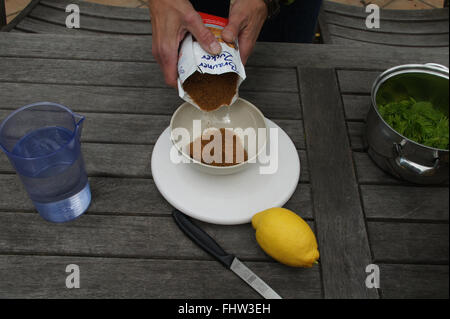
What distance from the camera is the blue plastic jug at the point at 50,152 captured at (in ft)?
2.15

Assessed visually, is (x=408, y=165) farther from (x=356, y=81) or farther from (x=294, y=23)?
(x=294, y=23)

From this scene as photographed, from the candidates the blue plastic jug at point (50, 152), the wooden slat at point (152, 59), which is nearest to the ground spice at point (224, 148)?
the blue plastic jug at point (50, 152)

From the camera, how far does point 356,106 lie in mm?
976

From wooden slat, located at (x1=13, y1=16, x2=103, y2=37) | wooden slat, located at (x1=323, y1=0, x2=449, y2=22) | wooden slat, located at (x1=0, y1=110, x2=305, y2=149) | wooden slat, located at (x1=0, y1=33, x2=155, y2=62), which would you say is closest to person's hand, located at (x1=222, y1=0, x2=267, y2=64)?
wooden slat, located at (x1=0, y1=110, x2=305, y2=149)

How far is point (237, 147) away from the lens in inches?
32.5

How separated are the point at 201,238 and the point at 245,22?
536 mm

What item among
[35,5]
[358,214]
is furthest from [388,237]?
[35,5]

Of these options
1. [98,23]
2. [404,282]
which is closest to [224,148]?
[404,282]

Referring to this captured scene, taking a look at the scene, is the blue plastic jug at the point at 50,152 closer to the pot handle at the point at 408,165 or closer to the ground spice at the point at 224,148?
the ground spice at the point at 224,148

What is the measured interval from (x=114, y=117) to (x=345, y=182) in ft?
1.91

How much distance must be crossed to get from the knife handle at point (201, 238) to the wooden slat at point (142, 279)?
0.06ft

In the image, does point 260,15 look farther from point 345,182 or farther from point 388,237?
point 388,237

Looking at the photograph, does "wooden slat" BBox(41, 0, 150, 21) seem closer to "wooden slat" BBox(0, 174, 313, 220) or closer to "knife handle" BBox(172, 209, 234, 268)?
"wooden slat" BBox(0, 174, 313, 220)

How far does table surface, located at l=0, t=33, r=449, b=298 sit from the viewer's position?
26.0 inches
